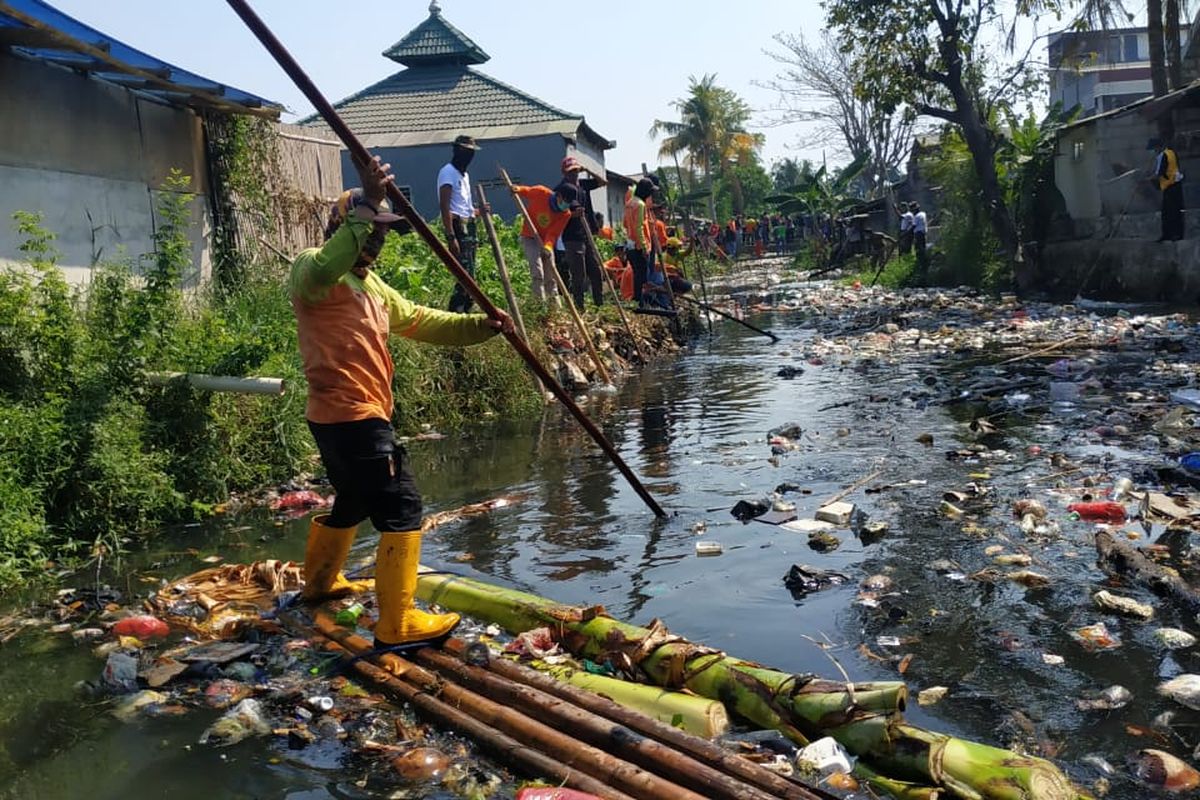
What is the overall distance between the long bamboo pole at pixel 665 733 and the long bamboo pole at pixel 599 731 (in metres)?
0.03

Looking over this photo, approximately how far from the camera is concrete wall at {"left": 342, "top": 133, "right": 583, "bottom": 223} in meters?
23.0

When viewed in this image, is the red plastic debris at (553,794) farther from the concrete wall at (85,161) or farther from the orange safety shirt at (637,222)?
the orange safety shirt at (637,222)

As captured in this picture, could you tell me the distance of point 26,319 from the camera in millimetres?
5785

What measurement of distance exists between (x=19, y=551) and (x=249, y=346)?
197 cm

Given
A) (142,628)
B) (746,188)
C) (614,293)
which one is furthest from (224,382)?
(746,188)

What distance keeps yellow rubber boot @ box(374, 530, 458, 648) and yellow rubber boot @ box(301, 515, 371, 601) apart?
532 millimetres

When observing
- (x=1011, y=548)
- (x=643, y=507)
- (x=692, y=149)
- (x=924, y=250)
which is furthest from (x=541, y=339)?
(x=692, y=149)

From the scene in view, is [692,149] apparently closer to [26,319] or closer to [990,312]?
[990,312]

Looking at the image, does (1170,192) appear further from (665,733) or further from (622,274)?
(665,733)

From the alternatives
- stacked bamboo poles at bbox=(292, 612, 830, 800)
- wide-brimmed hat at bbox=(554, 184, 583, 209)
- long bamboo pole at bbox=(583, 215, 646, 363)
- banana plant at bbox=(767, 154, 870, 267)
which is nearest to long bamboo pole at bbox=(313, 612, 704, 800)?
stacked bamboo poles at bbox=(292, 612, 830, 800)

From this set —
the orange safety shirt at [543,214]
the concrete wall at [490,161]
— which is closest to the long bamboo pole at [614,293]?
the orange safety shirt at [543,214]

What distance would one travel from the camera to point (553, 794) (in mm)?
2705

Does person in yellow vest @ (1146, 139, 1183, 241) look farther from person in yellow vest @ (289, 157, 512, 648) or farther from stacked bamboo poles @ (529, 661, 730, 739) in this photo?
stacked bamboo poles @ (529, 661, 730, 739)

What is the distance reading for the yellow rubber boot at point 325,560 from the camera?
439 centimetres
